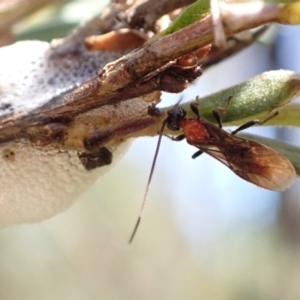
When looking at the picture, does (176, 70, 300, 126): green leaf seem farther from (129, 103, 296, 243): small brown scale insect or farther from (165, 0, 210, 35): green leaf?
(165, 0, 210, 35): green leaf

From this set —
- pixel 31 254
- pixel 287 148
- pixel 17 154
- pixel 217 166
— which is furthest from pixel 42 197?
pixel 217 166

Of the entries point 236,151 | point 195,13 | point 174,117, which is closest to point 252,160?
point 236,151

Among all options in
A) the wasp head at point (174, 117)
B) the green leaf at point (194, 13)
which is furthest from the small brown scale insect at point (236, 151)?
the green leaf at point (194, 13)

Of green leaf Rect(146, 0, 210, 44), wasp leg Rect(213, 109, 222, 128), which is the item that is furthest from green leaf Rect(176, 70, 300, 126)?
green leaf Rect(146, 0, 210, 44)

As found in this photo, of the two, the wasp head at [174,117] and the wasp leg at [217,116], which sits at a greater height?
the wasp head at [174,117]

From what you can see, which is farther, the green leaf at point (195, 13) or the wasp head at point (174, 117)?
the wasp head at point (174, 117)

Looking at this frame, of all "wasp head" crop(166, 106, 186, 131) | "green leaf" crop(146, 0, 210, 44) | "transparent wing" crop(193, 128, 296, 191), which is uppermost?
Answer: "green leaf" crop(146, 0, 210, 44)

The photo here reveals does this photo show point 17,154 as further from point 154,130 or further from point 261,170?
point 261,170

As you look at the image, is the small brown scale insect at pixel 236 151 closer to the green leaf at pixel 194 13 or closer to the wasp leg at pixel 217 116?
the wasp leg at pixel 217 116
